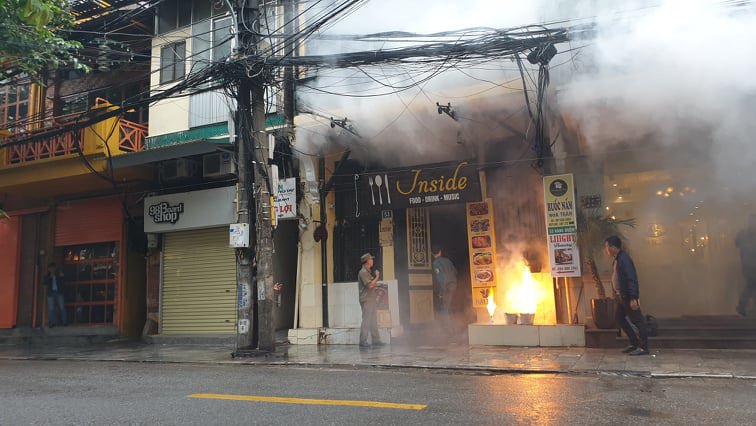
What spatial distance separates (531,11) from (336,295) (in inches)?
278

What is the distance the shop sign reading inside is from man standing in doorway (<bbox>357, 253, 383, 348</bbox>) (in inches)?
61.2

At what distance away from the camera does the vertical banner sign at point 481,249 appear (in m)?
11.5

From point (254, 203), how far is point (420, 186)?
356 centimetres

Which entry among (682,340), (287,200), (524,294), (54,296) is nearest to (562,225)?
(524,294)

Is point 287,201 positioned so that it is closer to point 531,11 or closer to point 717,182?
point 531,11

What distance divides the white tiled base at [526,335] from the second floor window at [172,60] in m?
10.0

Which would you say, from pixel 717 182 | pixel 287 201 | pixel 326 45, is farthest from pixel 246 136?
pixel 717 182

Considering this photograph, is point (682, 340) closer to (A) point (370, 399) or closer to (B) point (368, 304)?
(B) point (368, 304)

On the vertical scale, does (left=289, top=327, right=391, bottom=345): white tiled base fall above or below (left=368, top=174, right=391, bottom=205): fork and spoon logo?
below

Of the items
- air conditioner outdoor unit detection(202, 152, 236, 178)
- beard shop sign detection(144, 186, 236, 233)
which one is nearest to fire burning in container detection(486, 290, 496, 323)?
beard shop sign detection(144, 186, 236, 233)

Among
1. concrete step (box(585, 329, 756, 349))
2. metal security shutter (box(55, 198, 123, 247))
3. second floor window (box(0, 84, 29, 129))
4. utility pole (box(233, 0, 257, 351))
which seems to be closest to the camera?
concrete step (box(585, 329, 756, 349))

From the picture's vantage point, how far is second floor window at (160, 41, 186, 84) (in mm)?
14461

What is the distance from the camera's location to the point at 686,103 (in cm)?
902

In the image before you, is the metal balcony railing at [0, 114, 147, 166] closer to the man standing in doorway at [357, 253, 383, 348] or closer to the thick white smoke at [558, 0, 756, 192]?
the man standing in doorway at [357, 253, 383, 348]
